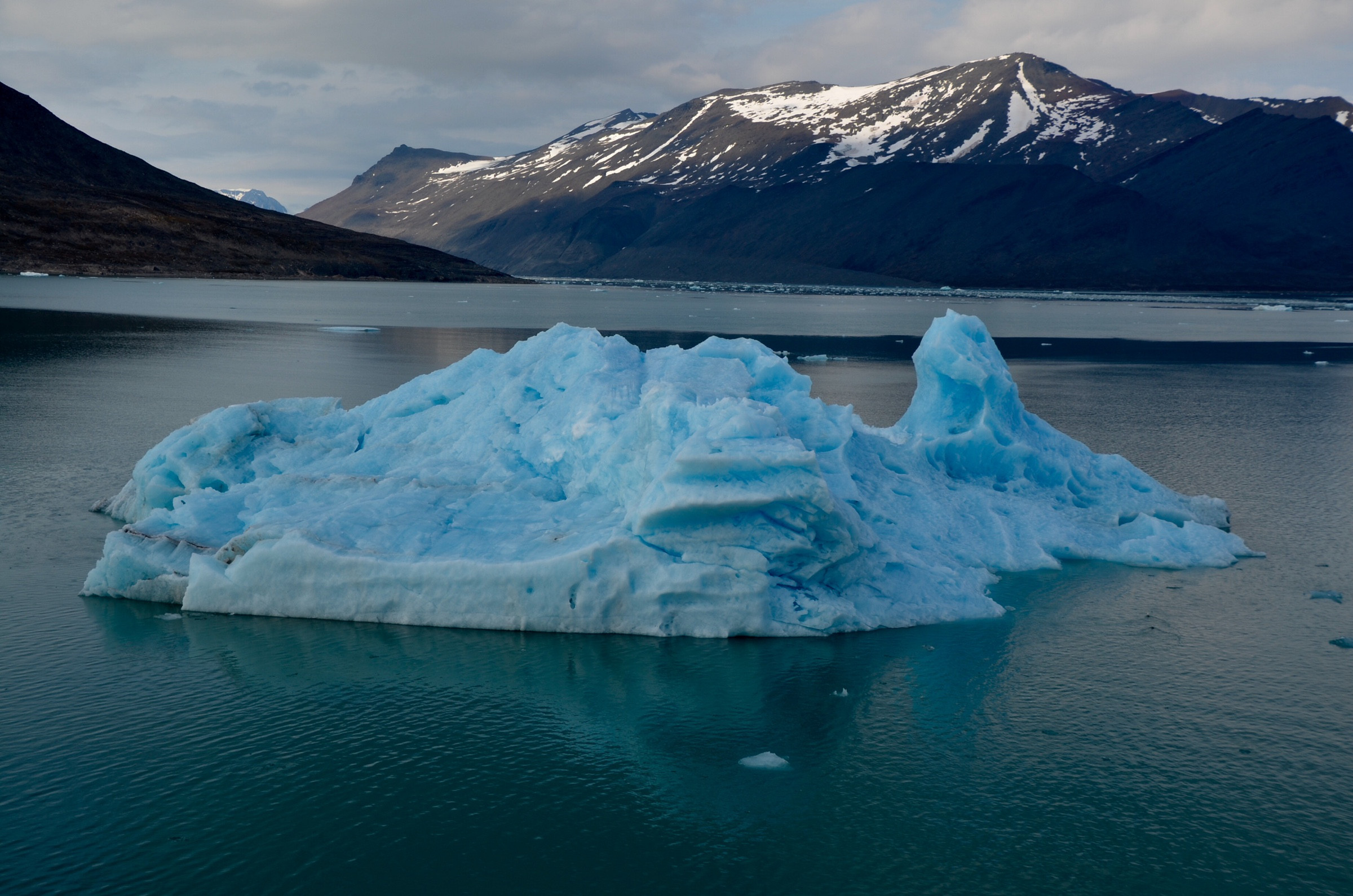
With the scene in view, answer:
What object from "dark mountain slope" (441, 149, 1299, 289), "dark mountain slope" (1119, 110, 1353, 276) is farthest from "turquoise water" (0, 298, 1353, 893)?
"dark mountain slope" (1119, 110, 1353, 276)

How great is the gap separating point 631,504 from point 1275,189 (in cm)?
20708

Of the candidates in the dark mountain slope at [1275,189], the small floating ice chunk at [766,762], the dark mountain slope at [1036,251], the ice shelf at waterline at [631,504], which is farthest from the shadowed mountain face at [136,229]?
the dark mountain slope at [1275,189]

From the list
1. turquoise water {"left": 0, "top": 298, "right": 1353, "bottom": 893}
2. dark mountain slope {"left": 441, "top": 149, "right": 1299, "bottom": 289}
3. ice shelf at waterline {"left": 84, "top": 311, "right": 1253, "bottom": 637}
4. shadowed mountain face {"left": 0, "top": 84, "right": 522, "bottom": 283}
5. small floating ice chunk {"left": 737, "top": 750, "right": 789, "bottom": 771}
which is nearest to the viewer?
turquoise water {"left": 0, "top": 298, "right": 1353, "bottom": 893}

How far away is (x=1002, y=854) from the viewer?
6812mm

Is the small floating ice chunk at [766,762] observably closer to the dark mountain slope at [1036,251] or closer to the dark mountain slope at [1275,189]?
the dark mountain slope at [1036,251]

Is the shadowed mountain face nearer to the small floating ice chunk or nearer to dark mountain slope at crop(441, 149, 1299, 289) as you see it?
dark mountain slope at crop(441, 149, 1299, 289)

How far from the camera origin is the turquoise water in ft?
21.7

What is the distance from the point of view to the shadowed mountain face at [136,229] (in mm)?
88500

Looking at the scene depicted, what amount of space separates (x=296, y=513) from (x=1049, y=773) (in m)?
8.41

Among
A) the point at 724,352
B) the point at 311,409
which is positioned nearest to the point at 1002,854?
the point at 724,352

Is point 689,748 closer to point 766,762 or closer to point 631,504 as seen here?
point 766,762

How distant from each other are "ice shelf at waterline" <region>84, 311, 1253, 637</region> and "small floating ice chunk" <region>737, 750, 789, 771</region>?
2524 millimetres

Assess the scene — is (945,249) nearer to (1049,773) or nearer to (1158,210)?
(1158,210)

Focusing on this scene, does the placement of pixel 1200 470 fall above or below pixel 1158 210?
below
